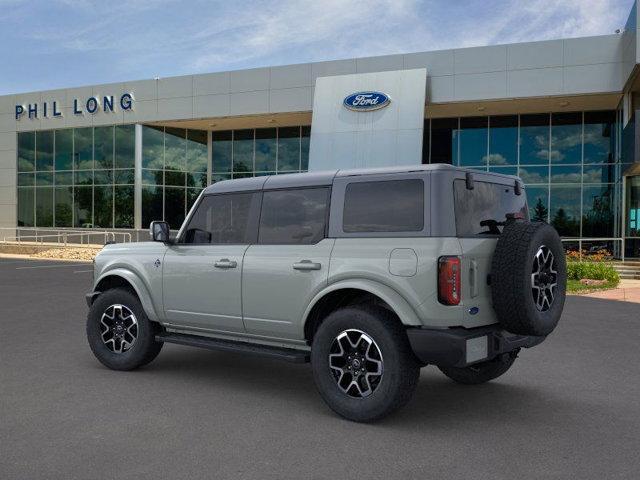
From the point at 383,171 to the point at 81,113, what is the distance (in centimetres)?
3237

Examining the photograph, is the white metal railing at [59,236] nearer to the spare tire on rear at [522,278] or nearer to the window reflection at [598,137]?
the window reflection at [598,137]

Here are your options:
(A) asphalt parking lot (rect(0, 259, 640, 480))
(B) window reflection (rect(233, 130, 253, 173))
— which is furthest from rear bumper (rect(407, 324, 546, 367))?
(B) window reflection (rect(233, 130, 253, 173))

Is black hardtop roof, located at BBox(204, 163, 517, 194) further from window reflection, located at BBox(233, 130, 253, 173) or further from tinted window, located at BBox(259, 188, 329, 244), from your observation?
window reflection, located at BBox(233, 130, 253, 173)

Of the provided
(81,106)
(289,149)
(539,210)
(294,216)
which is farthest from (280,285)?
(81,106)

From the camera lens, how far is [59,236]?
33562 mm

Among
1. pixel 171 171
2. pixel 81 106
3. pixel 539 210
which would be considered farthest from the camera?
pixel 81 106

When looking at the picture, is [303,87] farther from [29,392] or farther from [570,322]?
[29,392]

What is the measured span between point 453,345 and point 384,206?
122 centimetres

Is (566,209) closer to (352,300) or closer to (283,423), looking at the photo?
(352,300)

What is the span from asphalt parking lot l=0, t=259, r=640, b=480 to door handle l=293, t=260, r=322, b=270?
1169 millimetres

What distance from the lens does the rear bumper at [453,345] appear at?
4.55m

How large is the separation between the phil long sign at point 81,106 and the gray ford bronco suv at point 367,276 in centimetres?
2873

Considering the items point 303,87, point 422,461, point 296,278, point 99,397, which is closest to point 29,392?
point 99,397

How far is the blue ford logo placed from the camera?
25469 mm
